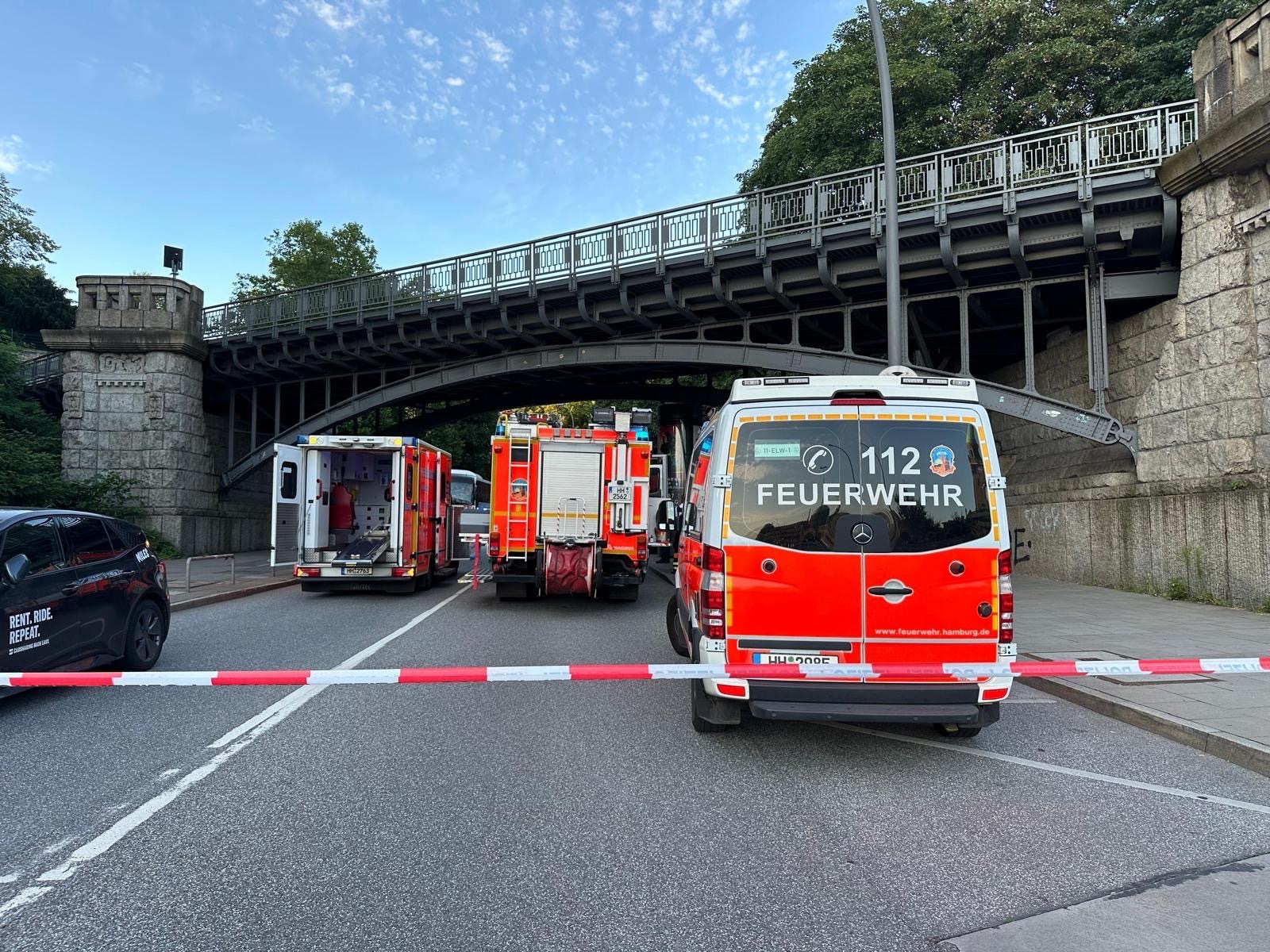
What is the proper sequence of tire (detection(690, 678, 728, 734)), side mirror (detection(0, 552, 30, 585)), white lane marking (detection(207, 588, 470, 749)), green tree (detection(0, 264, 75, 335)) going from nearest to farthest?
1. tire (detection(690, 678, 728, 734))
2. white lane marking (detection(207, 588, 470, 749))
3. side mirror (detection(0, 552, 30, 585))
4. green tree (detection(0, 264, 75, 335))

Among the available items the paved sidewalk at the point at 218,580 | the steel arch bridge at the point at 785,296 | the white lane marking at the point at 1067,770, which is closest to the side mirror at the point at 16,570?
the white lane marking at the point at 1067,770

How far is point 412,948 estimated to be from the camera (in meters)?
2.96

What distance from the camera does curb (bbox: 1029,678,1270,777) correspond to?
5.20 meters

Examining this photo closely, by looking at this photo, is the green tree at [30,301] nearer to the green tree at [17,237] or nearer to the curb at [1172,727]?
the green tree at [17,237]

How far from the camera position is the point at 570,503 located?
13.0 meters

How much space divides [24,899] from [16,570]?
12.2 ft

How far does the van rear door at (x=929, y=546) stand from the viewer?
16.2ft

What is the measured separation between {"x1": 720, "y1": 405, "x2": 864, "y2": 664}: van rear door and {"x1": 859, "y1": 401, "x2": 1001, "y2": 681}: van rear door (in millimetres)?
118

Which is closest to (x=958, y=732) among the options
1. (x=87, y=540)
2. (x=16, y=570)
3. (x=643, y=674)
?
(x=643, y=674)

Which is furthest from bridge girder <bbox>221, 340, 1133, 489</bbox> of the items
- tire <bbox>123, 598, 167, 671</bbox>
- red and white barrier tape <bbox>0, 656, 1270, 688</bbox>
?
tire <bbox>123, 598, 167, 671</bbox>

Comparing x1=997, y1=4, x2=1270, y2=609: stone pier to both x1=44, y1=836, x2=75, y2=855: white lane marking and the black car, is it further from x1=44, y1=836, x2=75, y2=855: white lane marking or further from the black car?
the black car

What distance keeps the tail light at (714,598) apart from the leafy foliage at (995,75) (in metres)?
20.8

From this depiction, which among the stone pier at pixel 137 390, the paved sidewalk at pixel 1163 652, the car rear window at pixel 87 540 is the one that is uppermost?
the stone pier at pixel 137 390

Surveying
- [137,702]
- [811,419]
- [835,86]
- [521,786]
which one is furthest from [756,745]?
[835,86]
